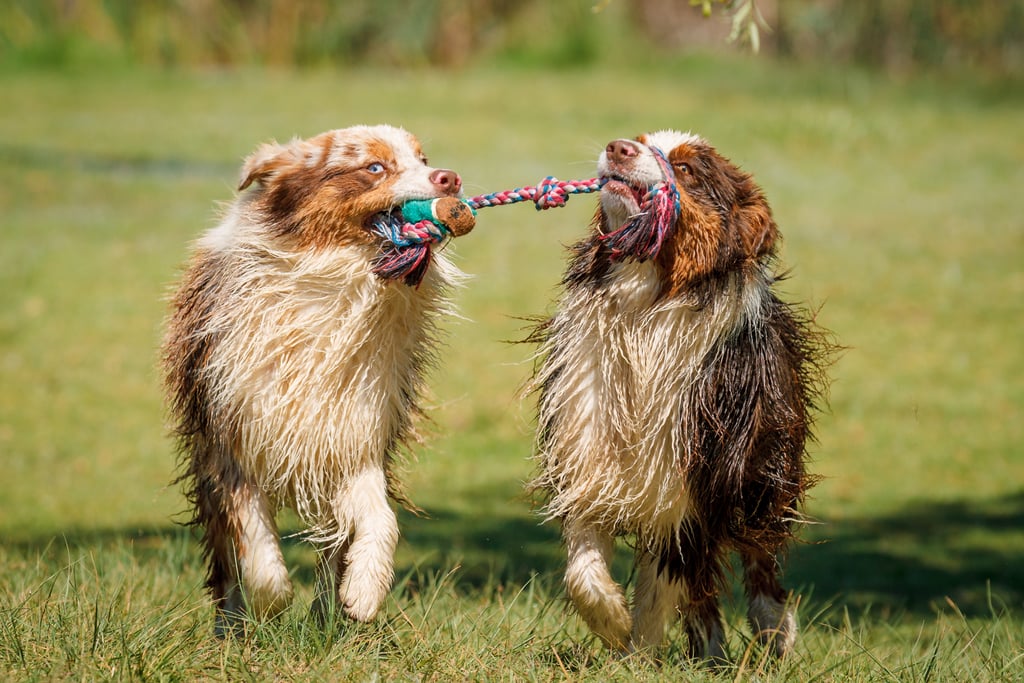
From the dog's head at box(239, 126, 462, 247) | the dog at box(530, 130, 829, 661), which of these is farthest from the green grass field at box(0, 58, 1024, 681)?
the dog's head at box(239, 126, 462, 247)

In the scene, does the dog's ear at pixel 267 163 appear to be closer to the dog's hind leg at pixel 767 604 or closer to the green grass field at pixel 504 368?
the green grass field at pixel 504 368

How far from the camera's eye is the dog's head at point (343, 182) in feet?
15.0

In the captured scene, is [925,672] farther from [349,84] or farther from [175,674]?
[349,84]


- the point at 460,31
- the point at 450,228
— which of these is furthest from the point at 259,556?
the point at 460,31

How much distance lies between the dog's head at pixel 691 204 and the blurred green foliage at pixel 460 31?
18.7 m

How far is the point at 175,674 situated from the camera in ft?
12.7

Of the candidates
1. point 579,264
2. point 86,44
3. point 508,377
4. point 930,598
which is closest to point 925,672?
point 579,264

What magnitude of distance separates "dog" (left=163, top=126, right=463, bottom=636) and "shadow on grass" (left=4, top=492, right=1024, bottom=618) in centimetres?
149

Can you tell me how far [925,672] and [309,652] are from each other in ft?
6.62

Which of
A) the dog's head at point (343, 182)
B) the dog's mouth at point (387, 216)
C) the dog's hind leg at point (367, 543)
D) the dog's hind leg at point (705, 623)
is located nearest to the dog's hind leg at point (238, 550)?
the dog's hind leg at point (367, 543)

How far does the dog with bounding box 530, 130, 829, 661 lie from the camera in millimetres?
4398

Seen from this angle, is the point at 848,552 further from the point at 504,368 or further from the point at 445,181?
Result: the point at 445,181

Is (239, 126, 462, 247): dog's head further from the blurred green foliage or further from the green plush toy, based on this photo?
the blurred green foliage

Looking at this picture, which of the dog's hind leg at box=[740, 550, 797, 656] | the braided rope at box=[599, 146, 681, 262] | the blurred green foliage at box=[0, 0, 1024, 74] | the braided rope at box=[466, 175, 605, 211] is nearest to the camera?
the braided rope at box=[599, 146, 681, 262]
